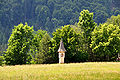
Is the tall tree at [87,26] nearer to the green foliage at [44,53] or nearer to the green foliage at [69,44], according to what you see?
the green foliage at [69,44]

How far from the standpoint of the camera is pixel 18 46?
2228 inches

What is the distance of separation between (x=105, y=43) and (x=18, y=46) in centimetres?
2301

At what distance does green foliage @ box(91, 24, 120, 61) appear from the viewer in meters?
57.7

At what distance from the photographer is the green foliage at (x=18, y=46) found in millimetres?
54906

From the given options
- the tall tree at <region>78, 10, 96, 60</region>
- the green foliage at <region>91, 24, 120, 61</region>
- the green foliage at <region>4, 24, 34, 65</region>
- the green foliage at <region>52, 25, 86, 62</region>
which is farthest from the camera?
the tall tree at <region>78, 10, 96, 60</region>

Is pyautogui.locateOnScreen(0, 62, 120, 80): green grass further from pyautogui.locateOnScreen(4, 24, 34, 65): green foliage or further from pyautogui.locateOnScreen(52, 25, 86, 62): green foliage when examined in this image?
pyautogui.locateOnScreen(52, 25, 86, 62): green foliage

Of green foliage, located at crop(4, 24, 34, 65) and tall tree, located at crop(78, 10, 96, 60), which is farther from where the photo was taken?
tall tree, located at crop(78, 10, 96, 60)

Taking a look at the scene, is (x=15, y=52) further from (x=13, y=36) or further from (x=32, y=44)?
(x=32, y=44)


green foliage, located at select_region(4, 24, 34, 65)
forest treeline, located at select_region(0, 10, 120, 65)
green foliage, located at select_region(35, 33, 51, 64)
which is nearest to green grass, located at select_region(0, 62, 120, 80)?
green foliage, located at select_region(4, 24, 34, 65)

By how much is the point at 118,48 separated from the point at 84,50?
9.32 metres

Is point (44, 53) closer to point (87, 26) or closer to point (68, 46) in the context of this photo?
point (68, 46)

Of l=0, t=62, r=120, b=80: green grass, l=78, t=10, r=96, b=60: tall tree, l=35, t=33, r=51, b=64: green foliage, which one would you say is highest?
l=78, t=10, r=96, b=60: tall tree

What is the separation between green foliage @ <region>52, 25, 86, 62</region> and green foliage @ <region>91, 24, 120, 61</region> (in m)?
4.48

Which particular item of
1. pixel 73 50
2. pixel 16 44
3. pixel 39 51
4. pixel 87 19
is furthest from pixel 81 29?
pixel 16 44
